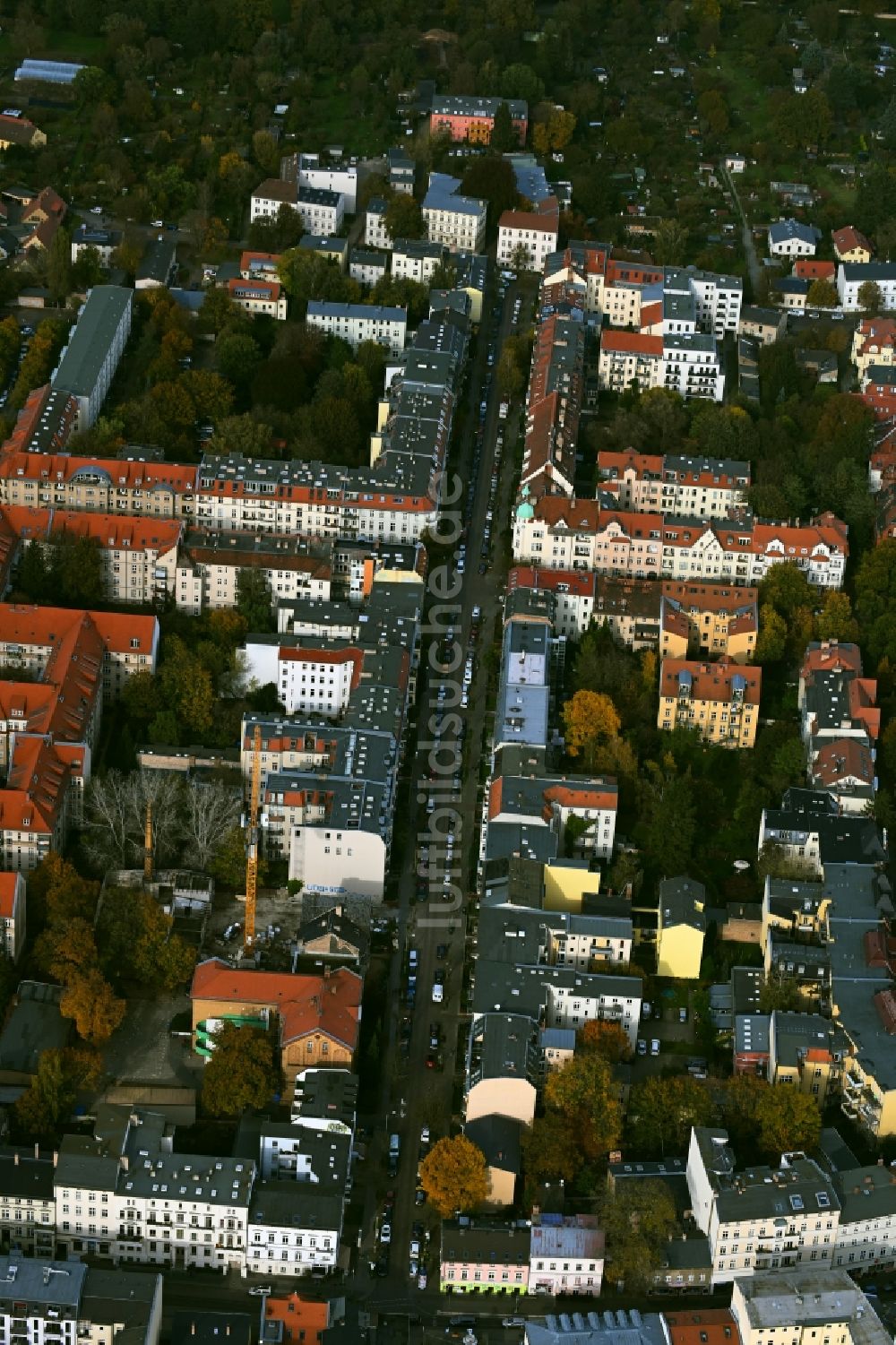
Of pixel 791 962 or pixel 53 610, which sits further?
pixel 53 610

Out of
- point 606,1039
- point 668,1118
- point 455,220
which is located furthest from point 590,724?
point 455,220

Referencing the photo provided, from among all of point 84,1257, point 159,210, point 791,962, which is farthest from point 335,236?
point 84,1257

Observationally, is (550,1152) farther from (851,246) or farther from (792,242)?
(851,246)

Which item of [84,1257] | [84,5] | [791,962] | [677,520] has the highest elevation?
[84,5]

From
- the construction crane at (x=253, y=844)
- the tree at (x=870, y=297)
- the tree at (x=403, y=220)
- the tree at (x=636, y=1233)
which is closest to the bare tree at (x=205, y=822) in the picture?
the construction crane at (x=253, y=844)

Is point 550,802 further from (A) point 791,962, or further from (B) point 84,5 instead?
(B) point 84,5

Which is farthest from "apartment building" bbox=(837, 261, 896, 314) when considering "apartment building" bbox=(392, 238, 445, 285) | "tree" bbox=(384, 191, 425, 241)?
"tree" bbox=(384, 191, 425, 241)
